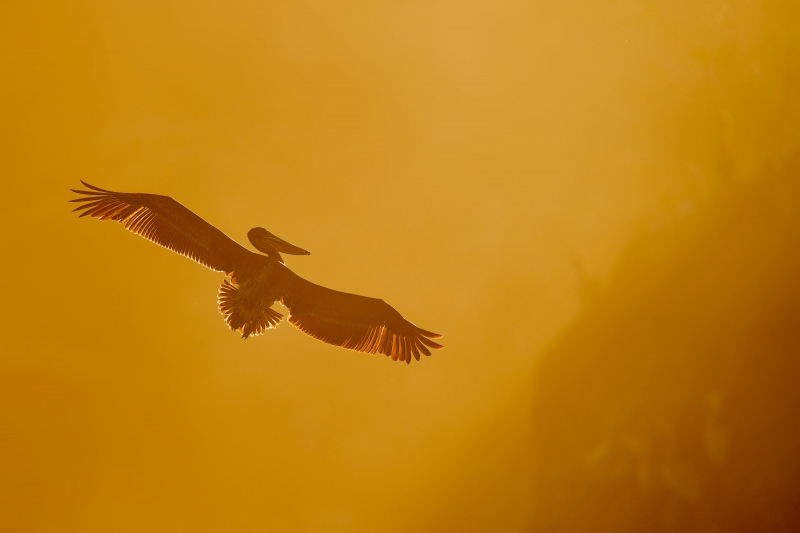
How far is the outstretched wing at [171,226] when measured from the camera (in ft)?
16.0

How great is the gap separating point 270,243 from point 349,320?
0.75 meters

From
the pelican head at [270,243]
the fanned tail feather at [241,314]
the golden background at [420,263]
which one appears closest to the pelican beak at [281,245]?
the pelican head at [270,243]

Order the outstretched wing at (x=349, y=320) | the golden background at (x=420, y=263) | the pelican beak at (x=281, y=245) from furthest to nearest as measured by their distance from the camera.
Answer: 1. the golden background at (x=420, y=263)
2. the outstretched wing at (x=349, y=320)
3. the pelican beak at (x=281, y=245)

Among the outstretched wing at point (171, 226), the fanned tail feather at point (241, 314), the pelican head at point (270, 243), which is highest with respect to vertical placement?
the pelican head at point (270, 243)

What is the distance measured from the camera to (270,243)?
4910 millimetres

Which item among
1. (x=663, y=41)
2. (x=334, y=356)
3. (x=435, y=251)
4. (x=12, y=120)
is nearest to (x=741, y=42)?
(x=663, y=41)

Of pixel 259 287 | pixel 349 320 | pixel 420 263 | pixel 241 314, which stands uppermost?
pixel 420 263

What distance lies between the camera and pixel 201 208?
6.21 meters

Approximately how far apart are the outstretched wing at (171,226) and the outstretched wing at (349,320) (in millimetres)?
417

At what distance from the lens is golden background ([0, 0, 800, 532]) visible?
239 inches

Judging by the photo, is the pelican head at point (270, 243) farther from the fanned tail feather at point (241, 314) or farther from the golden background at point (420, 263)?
the golden background at point (420, 263)

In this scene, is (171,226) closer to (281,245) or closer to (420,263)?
(281,245)

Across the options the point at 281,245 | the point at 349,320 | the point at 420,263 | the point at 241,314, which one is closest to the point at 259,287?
the point at 241,314

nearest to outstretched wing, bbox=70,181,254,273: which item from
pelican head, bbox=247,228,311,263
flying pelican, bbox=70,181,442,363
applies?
flying pelican, bbox=70,181,442,363
